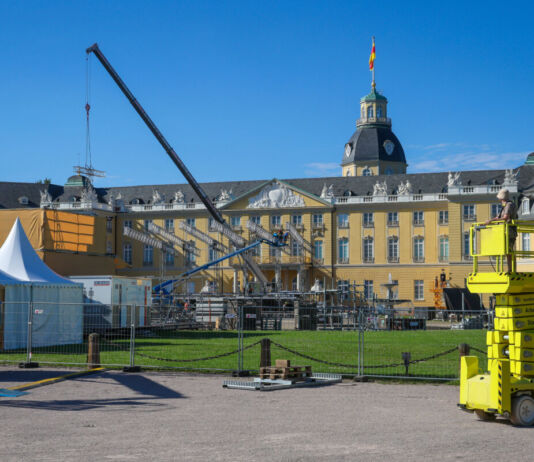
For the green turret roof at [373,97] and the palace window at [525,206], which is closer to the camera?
the palace window at [525,206]

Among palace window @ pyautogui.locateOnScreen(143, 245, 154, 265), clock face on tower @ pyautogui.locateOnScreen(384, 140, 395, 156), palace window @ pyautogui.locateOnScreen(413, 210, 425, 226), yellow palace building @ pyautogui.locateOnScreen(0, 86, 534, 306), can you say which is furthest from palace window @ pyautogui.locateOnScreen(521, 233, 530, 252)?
palace window @ pyautogui.locateOnScreen(143, 245, 154, 265)

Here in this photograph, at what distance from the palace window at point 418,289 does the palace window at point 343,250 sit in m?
7.43

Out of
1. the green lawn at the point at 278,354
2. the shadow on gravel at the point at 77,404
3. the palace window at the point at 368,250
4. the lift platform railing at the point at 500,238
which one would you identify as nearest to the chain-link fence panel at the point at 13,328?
the green lawn at the point at 278,354

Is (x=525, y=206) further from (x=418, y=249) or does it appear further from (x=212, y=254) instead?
(x=212, y=254)

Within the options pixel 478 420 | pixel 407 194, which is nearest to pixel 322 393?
pixel 478 420

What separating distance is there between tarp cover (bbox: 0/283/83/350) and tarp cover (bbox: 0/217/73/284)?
445mm

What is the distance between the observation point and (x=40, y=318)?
26.5m

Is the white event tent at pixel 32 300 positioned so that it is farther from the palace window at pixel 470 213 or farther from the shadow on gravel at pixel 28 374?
the palace window at pixel 470 213

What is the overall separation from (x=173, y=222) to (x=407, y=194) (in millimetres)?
26017

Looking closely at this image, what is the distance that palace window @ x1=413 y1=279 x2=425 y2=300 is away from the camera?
268ft

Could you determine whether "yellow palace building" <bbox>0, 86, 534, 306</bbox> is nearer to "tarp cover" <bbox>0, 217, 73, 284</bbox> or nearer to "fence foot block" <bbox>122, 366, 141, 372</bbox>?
"tarp cover" <bbox>0, 217, 73, 284</bbox>

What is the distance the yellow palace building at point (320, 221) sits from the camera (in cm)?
7919

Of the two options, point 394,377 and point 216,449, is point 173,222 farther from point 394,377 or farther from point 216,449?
point 216,449

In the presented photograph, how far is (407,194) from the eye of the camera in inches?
3221
